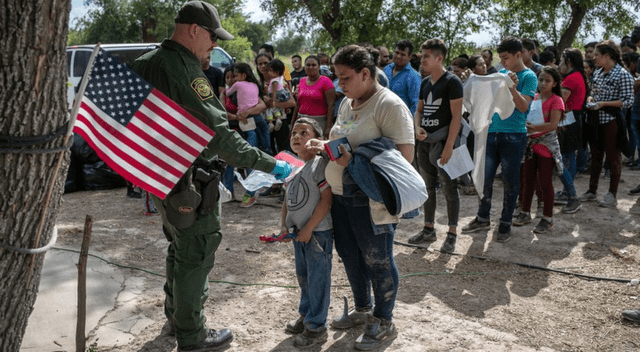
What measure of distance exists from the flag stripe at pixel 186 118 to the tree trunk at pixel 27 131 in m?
0.56

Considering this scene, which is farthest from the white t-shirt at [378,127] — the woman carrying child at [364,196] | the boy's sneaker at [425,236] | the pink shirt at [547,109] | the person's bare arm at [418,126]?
the pink shirt at [547,109]

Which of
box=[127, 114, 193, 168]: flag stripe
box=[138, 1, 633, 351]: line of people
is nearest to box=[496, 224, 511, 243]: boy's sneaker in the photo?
box=[138, 1, 633, 351]: line of people

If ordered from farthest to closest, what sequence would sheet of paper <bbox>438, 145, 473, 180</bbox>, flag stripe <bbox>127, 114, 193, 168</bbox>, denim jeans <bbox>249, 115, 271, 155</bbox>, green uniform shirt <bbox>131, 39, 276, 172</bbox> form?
denim jeans <bbox>249, 115, 271, 155</bbox> < sheet of paper <bbox>438, 145, 473, 180</bbox> < green uniform shirt <bbox>131, 39, 276, 172</bbox> < flag stripe <bbox>127, 114, 193, 168</bbox>

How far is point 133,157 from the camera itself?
2984 millimetres

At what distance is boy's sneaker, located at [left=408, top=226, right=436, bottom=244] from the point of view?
232 inches

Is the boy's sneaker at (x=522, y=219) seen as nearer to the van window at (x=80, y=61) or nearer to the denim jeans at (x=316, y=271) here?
the denim jeans at (x=316, y=271)

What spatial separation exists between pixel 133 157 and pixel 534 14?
14.6 metres

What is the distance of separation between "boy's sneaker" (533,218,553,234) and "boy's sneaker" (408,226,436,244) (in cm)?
114

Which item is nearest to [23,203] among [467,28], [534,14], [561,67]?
[561,67]

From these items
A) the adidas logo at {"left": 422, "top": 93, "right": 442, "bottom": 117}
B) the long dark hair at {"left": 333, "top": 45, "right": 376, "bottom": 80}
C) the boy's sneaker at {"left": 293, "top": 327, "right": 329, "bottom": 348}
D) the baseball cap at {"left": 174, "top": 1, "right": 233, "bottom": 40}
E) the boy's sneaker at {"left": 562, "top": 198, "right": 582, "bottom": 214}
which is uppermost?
the baseball cap at {"left": 174, "top": 1, "right": 233, "bottom": 40}

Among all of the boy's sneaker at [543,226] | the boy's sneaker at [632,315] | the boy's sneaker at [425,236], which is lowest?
the boy's sneaker at [632,315]

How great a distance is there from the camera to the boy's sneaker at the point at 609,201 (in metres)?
7.19

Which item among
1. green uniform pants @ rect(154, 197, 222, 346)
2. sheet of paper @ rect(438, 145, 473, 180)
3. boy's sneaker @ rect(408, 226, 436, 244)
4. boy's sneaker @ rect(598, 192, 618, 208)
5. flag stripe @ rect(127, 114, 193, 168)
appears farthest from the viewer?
boy's sneaker @ rect(598, 192, 618, 208)

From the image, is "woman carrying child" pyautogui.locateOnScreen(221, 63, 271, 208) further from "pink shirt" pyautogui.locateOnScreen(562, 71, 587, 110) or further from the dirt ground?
"pink shirt" pyautogui.locateOnScreen(562, 71, 587, 110)
